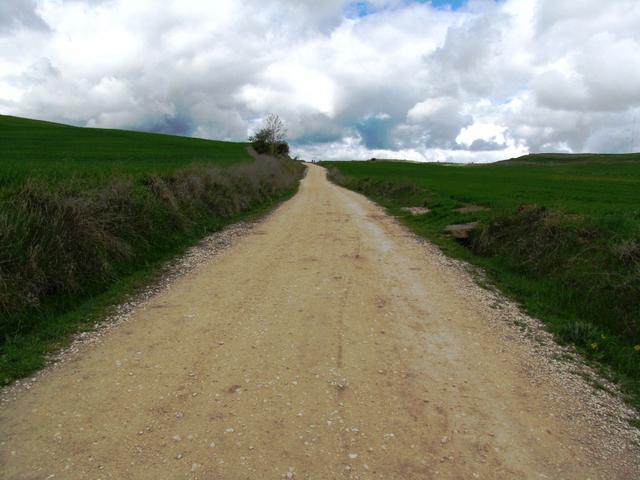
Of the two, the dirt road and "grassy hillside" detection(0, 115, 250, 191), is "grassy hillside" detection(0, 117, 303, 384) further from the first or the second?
the dirt road

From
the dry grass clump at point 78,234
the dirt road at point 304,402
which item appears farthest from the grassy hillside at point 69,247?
the dirt road at point 304,402

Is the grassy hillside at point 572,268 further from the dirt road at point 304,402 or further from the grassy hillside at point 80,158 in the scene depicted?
the grassy hillside at point 80,158

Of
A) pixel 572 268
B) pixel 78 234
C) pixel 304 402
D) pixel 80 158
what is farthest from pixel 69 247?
pixel 80 158

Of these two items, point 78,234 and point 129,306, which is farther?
point 78,234

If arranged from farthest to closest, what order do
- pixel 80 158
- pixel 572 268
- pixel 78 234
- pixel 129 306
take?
pixel 80 158 < pixel 572 268 < pixel 78 234 < pixel 129 306

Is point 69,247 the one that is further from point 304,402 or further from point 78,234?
point 304,402

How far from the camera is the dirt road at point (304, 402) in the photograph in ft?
11.7

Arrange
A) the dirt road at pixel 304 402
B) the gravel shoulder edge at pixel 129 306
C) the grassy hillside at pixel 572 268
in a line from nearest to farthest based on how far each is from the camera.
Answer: the dirt road at pixel 304 402 < the gravel shoulder edge at pixel 129 306 < the grassy hillside at pixel 572 268

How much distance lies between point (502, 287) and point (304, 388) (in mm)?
6156

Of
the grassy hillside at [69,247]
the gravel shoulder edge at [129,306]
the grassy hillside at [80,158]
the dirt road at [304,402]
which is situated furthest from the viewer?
the grassy hillside at [80,158]

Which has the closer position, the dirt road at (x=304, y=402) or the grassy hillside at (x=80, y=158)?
the dirt road at (x=304, y=402)

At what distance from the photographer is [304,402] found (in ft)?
14.5

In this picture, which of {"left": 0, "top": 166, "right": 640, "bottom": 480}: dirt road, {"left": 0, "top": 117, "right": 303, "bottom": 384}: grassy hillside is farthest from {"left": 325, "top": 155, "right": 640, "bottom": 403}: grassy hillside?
{"left": 0, "top": 117, "right": 303, "bottom": 384}: grassy hillside

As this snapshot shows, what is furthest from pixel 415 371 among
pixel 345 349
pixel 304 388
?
pixel 304 388
